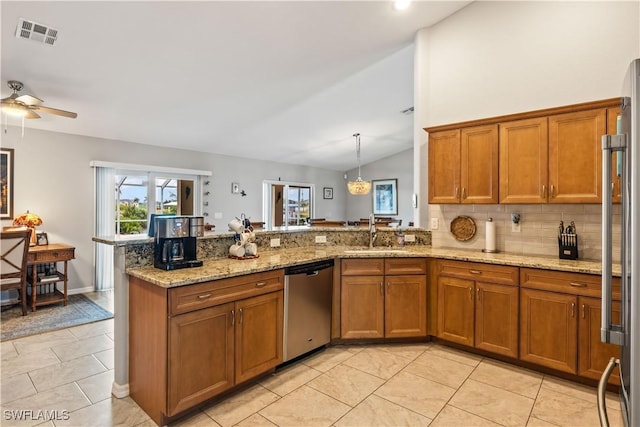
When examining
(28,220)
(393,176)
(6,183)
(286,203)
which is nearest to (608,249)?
(28,220)

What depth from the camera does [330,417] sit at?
2.10m

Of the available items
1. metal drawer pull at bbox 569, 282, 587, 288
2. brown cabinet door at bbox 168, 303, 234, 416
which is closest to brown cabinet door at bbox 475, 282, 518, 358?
metal drawer pull at bbox 569, 282, 587, 288

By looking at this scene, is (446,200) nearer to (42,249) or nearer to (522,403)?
(522,403)

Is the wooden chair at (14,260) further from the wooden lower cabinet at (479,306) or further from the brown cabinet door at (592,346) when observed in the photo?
the brown cabinet door at (592,346)

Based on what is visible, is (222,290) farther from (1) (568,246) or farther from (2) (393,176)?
(2) (393,176)

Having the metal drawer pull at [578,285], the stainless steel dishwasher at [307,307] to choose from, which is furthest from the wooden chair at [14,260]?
the metal drawer pull at [578,285]

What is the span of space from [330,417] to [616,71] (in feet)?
11.7

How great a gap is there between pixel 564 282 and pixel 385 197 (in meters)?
7.19

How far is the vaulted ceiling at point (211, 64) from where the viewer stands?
283cm

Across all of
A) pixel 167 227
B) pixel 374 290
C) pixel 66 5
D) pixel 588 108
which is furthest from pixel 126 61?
pixel 588 108

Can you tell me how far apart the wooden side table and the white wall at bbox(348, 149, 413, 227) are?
7361mm

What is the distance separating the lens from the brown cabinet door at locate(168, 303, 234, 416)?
77.7 inches

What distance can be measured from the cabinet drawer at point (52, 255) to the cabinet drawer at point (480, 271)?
4692 mm

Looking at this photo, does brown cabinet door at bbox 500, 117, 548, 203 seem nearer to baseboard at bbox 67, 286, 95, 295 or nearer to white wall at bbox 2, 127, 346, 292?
white wall at bbox 2, 127, 346, 292
